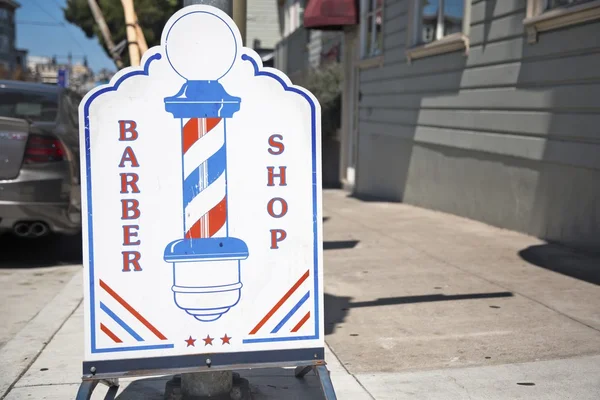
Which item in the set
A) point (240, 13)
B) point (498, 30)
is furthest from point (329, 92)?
point (240, 13)

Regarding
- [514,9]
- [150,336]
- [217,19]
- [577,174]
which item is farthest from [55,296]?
[514,9]

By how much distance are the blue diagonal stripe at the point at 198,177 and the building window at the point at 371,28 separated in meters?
11.8

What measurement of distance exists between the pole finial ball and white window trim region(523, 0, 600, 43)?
5.00 m

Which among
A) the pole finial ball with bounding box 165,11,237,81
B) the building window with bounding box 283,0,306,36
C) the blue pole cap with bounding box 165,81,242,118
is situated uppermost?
the building window with bounding box 283,0,306,36

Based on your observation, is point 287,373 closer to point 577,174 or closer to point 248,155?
point 248,155

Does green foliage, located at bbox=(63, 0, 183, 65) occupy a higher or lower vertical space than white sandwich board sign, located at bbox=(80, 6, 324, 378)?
higher

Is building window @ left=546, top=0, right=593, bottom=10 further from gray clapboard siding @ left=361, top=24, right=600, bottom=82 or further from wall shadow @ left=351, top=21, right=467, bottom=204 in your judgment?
wall shadow @ left=351, top=21, right=467, bottom=204

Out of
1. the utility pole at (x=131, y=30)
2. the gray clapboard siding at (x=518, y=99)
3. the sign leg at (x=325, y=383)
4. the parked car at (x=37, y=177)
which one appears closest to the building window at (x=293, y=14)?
the gray clapboard siding at (x=518, y=99)

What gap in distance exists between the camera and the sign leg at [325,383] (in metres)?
3.51

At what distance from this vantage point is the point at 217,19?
346cm

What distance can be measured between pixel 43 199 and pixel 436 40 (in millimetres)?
6649

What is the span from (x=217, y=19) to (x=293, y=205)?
873mm

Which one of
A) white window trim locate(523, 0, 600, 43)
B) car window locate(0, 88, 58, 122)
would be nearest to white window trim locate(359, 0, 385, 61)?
white window trim locate(523, 0, 600, 43)

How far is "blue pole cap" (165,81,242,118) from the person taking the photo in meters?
3.47
